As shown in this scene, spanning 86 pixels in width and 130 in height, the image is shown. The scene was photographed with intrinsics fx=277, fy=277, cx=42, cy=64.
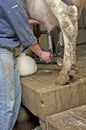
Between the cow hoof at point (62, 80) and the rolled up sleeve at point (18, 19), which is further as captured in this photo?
the cow hoof at point (62, 80)

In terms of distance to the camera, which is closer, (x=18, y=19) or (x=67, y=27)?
(x=18, y=19)

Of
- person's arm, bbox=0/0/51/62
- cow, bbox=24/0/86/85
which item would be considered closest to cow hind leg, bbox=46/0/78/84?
cow, bbox=24/0/86/85

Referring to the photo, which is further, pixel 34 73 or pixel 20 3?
pixel 34 73

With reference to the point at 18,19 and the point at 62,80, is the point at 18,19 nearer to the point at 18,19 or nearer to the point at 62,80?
the point at 18,19

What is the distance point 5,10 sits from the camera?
1.44 meters

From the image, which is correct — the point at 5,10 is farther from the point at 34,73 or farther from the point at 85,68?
the point at 85,68

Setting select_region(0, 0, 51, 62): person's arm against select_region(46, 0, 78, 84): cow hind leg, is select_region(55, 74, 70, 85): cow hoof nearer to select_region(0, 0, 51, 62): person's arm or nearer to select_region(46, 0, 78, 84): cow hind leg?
select_region(46, 0, 78, 84): cow hind leg

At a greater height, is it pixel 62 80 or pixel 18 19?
pixel 18 19

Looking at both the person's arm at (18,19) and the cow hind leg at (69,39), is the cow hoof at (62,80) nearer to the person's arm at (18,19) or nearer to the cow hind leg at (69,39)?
the cow hind leg at (69,39)

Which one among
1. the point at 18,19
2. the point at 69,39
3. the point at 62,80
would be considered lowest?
the point at 62,80

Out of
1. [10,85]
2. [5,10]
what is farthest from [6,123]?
[5,10]

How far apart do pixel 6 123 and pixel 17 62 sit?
1.24 feet

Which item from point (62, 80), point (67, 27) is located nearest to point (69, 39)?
point (67, 27)

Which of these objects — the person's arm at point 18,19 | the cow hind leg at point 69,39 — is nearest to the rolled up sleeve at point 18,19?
the person's arm at point 18,19
